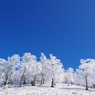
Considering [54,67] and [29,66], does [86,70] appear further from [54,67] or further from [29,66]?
[29,66]

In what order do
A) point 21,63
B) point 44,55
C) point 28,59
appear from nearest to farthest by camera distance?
point 21,63, point 28,59, point 44,55

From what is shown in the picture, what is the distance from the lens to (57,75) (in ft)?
95.6

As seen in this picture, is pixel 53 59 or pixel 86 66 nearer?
pixel 86 66

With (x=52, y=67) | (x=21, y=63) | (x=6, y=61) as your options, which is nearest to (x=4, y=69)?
(x=6, y=61)

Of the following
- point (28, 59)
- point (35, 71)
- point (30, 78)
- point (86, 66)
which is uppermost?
point (28, 59)

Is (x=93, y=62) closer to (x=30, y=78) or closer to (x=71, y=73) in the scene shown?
(x=30, y=78)

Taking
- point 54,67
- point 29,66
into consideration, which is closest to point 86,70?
point 54,67

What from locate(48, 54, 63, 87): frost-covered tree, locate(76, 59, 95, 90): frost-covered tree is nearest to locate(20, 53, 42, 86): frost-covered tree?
locate(48, 54, 63, 87): frost-covered tree

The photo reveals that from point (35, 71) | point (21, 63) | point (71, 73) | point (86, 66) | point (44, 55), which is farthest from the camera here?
point (71, 73)

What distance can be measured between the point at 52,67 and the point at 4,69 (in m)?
19.3

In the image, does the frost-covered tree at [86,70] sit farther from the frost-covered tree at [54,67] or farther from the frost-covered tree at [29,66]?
the frost-covered tree at [29,66]

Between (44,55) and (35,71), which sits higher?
(44,55)

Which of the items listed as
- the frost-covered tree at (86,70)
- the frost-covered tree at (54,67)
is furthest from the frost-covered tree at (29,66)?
the frost-covered tree at (86,70)

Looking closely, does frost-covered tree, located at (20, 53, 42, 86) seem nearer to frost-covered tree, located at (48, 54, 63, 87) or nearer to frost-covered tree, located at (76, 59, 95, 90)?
frost-covered tree, located at (48, 54, 63, 87)
